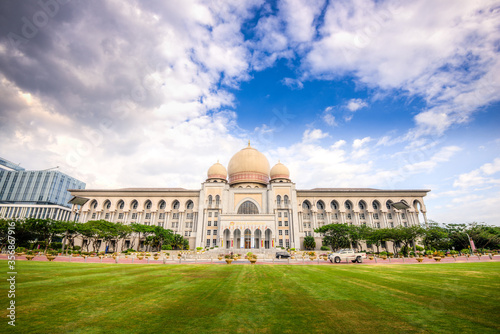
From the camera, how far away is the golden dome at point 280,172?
188 ft

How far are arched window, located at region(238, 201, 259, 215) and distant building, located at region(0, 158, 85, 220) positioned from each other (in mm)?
65645

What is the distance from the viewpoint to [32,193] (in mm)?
79000

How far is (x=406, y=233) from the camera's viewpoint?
3656 cm

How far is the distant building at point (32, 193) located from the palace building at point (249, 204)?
101 feet

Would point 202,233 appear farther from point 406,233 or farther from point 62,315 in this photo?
point 62,315

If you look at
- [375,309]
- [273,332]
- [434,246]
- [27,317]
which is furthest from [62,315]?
[434,246]

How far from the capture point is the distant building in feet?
246

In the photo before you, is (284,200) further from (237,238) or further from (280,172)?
Result: (237,238)

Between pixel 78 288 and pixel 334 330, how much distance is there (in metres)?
8.64

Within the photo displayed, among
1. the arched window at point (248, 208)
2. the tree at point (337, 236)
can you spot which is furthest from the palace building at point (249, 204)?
the tree at point (337, 236)

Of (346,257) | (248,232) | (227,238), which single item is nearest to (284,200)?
(248,232)

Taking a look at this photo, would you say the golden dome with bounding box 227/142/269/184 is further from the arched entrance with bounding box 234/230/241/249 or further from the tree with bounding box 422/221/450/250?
the tree with bounding box 422/221/450/250

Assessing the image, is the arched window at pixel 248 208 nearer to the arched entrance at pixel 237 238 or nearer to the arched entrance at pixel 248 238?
the arched entrance at pixel 237 238

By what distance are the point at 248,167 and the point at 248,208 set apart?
33.1 feet
